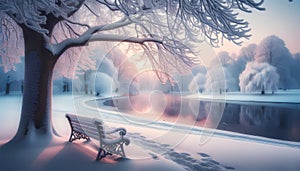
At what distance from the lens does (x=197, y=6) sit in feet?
13.0

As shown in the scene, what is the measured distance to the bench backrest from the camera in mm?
4109

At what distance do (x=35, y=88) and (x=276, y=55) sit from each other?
26.8 metres

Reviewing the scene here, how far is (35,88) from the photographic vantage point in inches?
207

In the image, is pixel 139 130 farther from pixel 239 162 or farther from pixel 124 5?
pixel 124 5

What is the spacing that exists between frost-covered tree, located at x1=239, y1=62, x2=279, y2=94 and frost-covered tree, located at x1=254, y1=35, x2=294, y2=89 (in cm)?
69

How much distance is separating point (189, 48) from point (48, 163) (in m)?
4.14

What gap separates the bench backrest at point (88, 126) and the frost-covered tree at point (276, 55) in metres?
23.0

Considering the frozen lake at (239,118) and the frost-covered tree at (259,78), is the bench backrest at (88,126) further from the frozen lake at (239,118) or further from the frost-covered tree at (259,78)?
the frost-covered tree at (259,78)

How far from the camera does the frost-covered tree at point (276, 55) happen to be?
22.8 m

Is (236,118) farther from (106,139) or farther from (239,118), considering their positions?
(106,139)

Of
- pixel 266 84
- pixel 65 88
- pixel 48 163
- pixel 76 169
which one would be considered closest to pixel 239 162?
pixel 76 169

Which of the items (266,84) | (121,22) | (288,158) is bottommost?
(288,158)

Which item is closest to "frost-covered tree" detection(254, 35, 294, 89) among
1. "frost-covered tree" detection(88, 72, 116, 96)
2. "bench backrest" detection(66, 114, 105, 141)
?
"frost-covered tree" detection(88, 72, 116, 96)

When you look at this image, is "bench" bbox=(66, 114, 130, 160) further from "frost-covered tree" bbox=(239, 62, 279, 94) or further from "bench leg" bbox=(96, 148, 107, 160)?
"frost-covered tree" bbox=(239, 62, 279, 94)
